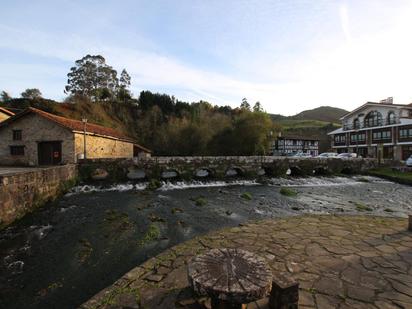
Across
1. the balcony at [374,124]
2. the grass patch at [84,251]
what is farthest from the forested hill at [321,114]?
the grass patch at [84,251]

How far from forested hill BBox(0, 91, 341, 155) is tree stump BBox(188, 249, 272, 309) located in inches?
1255

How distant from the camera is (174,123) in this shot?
39250mm

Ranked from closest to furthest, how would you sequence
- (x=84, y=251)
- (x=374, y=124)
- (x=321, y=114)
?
1. (x=84, y=251)
2. (x=374, y=124)
3. (x=321, y=114)

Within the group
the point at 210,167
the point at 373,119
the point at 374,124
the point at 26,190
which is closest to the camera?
the point at 26,190

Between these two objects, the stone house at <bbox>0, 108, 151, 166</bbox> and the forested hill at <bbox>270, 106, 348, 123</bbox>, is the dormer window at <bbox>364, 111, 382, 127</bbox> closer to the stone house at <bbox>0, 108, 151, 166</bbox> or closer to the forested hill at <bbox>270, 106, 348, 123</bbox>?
the stone house at <bbox>0, 108, 151, 166</bbox>

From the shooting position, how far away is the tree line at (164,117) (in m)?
35.2

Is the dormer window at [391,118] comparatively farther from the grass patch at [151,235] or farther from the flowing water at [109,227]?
the grass patch at [151,235]

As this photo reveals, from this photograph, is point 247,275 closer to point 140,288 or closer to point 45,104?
point 140,288

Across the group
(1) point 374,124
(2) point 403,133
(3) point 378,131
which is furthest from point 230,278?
(1) point 374,124

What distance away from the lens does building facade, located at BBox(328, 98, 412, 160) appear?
3831 cm

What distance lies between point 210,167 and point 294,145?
4123 centimetres

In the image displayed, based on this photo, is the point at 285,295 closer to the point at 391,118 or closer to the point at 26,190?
the point at 26,190

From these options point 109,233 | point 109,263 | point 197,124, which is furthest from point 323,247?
point 197,124

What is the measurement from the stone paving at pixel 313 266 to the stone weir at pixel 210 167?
14579 mm
